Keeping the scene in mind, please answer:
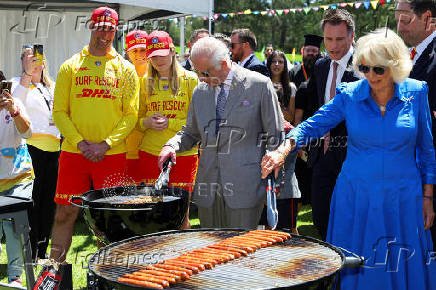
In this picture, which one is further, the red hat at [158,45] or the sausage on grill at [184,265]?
the red hat at [158,45]

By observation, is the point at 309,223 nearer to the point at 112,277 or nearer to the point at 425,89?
the point at 425,89

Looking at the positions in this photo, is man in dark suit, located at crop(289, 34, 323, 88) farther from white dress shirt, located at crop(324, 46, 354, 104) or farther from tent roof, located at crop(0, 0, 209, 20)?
white dress shirt, located at crop(324, 46, 354, 104)

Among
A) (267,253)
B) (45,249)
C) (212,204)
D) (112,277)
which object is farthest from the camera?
(45,249)

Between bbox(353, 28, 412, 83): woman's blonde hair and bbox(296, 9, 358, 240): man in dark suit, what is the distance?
947mm

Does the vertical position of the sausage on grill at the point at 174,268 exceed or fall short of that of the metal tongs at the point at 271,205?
it falls short

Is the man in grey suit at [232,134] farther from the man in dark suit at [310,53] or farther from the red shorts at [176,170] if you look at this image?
the man in dark suit at [310,53]

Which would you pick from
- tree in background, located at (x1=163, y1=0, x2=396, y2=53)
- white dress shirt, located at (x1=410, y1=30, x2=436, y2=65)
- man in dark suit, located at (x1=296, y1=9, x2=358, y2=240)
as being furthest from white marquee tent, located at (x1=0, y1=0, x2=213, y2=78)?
tree in background, located at (x1=163, y1=0, x2=396, y2=53)

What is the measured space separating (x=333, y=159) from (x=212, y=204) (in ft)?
3.32


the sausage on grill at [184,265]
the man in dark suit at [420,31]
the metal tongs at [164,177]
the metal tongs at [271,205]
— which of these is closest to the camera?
the sausage on grill at [184,265]

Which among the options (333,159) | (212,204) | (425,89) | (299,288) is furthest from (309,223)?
(299,288)

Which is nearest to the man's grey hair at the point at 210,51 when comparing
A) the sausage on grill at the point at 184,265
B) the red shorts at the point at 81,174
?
the red shorts at the point at 81,174

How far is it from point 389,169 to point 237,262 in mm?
1236

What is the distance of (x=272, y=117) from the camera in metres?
3.84

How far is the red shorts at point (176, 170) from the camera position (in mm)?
4898
